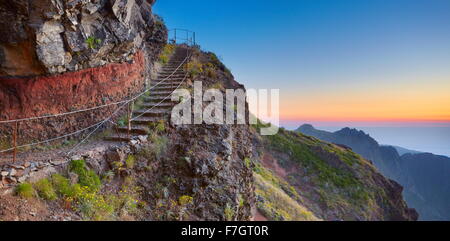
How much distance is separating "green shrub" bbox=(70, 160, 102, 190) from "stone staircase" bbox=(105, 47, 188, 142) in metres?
1.77

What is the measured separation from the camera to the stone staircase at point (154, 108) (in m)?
8.89

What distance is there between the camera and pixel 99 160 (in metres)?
7.18

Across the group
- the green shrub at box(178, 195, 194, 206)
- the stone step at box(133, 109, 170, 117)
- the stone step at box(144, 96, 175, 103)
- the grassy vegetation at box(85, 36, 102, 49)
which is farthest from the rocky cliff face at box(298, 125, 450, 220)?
the grassy vegetation at box(85, 36, 102, 49)

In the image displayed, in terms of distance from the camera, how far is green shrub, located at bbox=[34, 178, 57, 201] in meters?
5.40

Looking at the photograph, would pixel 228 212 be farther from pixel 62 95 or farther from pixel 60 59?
pixel 60 59

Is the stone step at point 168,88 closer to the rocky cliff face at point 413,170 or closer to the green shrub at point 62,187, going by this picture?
the green shrub at point 62,187

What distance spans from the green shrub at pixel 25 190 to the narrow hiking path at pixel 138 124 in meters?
0.95

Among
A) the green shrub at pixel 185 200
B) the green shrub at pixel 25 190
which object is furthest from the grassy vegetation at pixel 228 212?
the green shrub at pixel 25 190

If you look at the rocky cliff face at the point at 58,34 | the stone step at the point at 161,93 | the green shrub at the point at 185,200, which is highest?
the rocky cliff face at the point at 58,34

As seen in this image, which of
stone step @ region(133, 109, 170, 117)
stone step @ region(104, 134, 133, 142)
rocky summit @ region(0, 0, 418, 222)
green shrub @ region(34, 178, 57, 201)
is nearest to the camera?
green shrub @ region(34, 178, 57, 201)

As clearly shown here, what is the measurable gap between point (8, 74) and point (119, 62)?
4512mm

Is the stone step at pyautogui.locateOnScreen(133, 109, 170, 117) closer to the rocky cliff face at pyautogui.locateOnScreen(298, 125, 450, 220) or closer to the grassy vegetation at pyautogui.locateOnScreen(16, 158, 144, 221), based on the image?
the grassy vegetation at pyautogui.locateOnScreen(16, 158, 144, 221)
